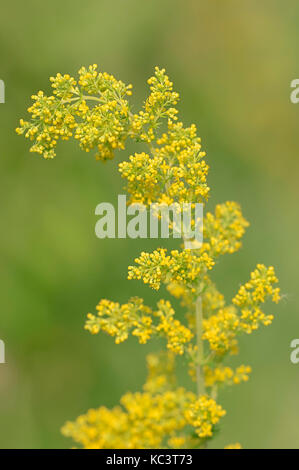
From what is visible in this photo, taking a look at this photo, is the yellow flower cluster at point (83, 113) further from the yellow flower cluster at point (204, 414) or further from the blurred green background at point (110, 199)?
the blurred green background at point (110, 199)

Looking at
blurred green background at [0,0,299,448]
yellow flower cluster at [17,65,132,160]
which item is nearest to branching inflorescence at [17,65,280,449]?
yellow flower cluster at [17,65,132,160]

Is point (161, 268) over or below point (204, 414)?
over

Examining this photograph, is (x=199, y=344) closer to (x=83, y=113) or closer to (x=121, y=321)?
(x=121, y=321)

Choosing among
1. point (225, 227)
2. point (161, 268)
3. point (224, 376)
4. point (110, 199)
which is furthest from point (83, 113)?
point (110, 199)

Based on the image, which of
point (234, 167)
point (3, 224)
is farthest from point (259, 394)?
point (3, 224)

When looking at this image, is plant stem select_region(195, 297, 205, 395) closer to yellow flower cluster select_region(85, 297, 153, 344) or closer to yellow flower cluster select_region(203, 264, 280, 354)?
yellow flower cluster select_region(203, 264, 280, 354)

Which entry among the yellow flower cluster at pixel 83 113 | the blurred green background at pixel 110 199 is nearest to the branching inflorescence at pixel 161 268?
the yellow flower cluster at pixel 83 113

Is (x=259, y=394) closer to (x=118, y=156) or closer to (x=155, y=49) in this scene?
(x=118, y=156)
